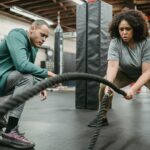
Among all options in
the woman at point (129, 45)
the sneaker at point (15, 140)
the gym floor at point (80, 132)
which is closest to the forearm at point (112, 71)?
the woman at point (129, 45)

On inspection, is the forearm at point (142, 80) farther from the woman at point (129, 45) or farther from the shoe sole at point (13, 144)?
the shoe sole at point (13, 144)

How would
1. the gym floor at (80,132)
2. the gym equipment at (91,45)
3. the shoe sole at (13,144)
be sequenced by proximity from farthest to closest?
the gym equipment at (91,45)
the gym floor at (80,132)
the shoe sole at (13,144)

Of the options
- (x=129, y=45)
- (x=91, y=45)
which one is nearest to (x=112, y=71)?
(x=129, y=45)

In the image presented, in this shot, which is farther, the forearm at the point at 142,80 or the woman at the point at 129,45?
the woman at the point at 129,45

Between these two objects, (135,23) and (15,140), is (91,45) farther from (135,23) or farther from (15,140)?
(15,140)

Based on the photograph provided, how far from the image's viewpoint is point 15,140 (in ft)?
6.79

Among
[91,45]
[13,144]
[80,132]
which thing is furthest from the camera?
[91,45]

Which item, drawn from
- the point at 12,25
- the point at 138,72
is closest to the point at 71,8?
the point at 12,25

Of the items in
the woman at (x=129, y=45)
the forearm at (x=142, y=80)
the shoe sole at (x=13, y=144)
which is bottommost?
the shoe sole at (x=13, y=144)

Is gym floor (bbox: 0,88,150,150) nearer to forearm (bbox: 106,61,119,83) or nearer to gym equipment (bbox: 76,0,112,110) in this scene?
forearm (bbox: 106,61,119,83)

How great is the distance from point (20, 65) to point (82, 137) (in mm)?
832

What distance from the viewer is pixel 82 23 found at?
437cm

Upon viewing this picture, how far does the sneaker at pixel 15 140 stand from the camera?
2037 millimetres

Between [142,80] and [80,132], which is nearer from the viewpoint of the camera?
[142,80]
